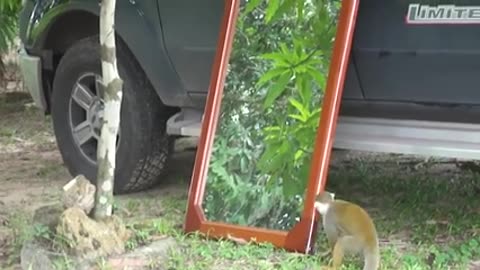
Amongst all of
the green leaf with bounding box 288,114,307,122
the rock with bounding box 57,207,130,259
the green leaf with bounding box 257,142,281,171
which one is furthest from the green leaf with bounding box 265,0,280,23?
the rock with bounding box 57,207,130,259

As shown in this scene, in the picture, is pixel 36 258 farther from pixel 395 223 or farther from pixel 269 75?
pixel 395 223

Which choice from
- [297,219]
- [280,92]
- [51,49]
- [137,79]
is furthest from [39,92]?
[297,219]

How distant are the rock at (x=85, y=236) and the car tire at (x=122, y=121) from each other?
4.18 feet

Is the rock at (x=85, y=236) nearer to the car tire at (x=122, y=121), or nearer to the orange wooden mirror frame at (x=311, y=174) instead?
the orange wooden mirror frame at (x=311, y=174)

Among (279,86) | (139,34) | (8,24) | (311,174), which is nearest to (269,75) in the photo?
(279,86)

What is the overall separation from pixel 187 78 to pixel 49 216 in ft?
4.28

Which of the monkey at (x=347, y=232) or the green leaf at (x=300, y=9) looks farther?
the green leaf at (x=300, y=9)

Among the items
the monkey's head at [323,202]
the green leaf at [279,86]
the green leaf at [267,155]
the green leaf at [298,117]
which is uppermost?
the green leaf at [279,86]

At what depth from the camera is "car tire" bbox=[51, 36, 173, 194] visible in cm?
528

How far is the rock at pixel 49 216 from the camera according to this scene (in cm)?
408

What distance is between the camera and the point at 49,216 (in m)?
4.15

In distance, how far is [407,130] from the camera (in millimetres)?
4398

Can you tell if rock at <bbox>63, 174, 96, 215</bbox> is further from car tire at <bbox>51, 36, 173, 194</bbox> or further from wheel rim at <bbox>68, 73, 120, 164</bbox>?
wheel rim at <bbox>68, 73, 120, 164</bbox>

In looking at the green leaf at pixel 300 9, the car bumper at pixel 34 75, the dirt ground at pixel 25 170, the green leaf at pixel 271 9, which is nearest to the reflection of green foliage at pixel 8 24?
the dirt ground at pixel 25 170
